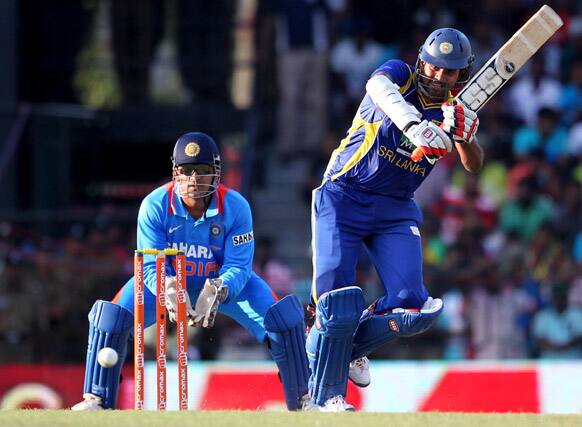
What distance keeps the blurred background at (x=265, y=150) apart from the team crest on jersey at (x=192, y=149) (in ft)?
14.3

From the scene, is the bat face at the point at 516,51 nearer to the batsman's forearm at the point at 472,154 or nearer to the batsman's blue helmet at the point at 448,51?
the batsman's blue helmet at the point at 448,51

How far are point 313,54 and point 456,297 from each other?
11.8 feet

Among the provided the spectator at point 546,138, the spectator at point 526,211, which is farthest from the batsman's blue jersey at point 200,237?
the spectator at point 546,138

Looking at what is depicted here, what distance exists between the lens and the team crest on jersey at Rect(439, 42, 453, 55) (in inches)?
300

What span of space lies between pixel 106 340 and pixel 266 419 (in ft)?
4.92

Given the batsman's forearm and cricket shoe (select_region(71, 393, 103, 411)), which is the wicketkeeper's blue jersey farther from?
the batsman's forearm

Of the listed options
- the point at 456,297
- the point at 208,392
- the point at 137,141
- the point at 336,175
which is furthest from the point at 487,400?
the point at 137,141

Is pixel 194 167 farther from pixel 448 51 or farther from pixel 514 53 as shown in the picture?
pixel 514 53

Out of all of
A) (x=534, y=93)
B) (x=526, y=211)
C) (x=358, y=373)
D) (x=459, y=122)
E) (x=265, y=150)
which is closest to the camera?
(x=459, y=122)

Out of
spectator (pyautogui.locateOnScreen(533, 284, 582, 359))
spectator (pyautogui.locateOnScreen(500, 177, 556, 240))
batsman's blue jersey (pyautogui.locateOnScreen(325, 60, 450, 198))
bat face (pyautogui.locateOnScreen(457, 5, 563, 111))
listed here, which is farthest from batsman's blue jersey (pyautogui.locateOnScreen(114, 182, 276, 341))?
spectator (pyautogui.locateOnScreen(500, 177, 556, 240))

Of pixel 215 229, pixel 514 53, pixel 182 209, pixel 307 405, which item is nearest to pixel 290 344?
pixel 307 405

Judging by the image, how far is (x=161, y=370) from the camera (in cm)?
752

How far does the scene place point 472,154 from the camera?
26.0ft

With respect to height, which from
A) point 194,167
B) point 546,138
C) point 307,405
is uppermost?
point 546,138
